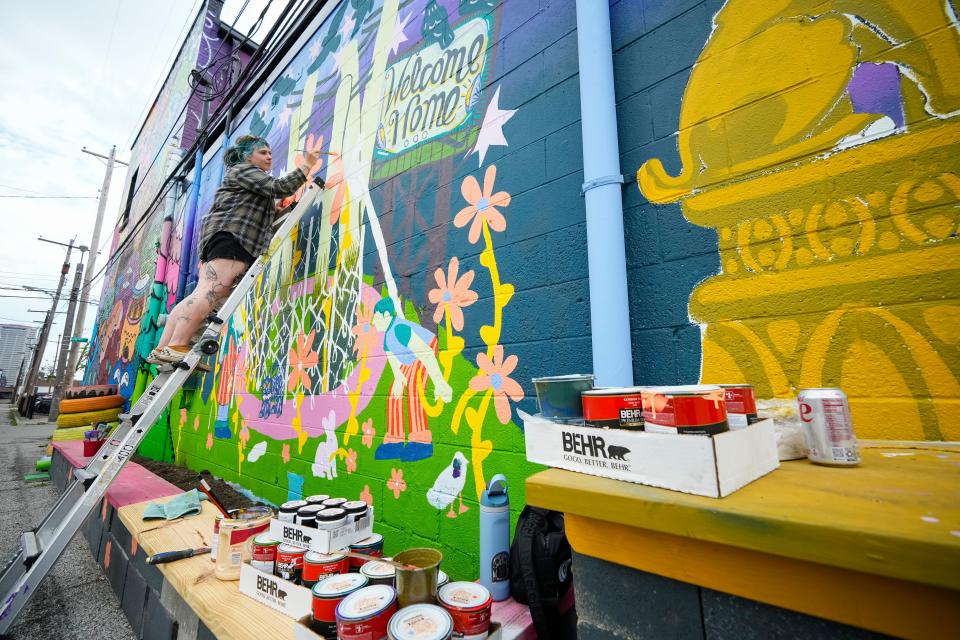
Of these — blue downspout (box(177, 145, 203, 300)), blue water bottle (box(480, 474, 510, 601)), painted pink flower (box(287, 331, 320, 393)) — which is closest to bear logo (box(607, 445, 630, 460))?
blue water bottle (box(480, 474, 510, 601))

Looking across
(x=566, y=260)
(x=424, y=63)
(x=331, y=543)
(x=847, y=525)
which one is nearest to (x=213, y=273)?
(x=424, y=63)

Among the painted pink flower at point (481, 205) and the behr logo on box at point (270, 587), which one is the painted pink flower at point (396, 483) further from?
the painted pink flower at point (481, 205)

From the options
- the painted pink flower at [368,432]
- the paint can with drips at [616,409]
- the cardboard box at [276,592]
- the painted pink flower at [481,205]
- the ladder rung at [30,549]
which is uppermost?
the painted pink flower at [481,205]

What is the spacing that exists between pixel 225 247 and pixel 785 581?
136 inches

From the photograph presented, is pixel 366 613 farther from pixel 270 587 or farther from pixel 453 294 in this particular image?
pixel 453 294

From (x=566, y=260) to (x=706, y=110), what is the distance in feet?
2.10

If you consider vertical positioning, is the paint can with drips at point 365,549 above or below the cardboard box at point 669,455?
below

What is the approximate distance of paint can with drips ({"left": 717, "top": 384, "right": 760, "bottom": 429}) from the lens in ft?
2.37

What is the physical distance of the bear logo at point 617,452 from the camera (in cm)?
69

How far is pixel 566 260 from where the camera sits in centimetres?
152

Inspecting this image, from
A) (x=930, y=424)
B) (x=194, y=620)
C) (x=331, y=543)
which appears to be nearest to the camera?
(x=930, y=424)

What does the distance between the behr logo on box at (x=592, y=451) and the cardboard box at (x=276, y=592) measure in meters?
1.02

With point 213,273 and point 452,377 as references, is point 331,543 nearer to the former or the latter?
point 452,377

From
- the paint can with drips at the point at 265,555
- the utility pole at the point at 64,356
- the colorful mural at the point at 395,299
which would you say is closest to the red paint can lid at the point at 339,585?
the paint can with drips at the point at 265,555
